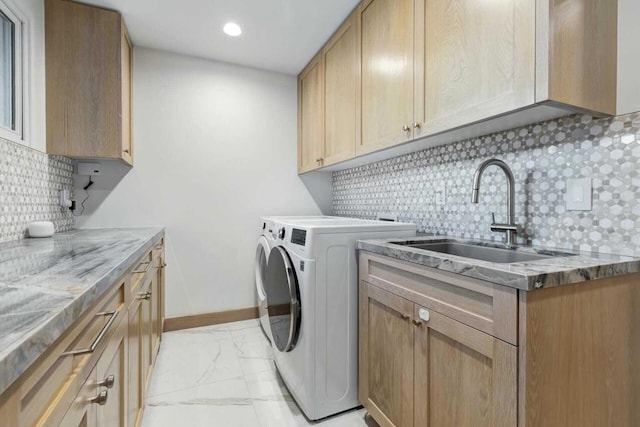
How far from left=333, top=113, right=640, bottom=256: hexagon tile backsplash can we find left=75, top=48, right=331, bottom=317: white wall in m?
1.45

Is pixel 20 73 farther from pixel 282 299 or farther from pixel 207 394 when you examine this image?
pixel 207 394

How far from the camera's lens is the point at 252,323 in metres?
2.72

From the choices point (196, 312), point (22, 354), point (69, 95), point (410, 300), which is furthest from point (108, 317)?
point (196, 312)

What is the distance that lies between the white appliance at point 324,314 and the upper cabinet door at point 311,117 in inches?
43.1

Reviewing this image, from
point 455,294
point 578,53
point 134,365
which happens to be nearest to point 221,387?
point 134,365

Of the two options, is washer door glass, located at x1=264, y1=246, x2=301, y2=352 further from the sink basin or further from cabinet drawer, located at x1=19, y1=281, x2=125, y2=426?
cabinet drawer, located at x1=19, y1=281, x2=125, y2=426

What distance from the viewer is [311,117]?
2.64 meters

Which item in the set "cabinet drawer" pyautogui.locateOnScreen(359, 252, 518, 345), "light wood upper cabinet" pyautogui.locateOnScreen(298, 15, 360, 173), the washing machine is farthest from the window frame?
"cabinet drawer" pyautogui.locateOnScreen(359, 252, 518, 345)

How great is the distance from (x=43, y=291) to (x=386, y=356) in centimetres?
120

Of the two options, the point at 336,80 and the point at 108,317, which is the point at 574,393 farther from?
the point at 336,80

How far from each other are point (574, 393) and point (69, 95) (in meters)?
2.77

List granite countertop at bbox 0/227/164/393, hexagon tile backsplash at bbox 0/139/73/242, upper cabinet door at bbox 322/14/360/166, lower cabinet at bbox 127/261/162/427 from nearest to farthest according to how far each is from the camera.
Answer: granite countertop at bbox 0/227/164/393 → lower cabinet at bbox 127/261/162/427 → hexagon tile backsplash at bbox 0/139/73/242 → upper cabinet door at bbox 322/14/360/166

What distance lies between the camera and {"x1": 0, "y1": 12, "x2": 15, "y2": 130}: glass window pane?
1.53 meters

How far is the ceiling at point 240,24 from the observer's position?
192 cm
